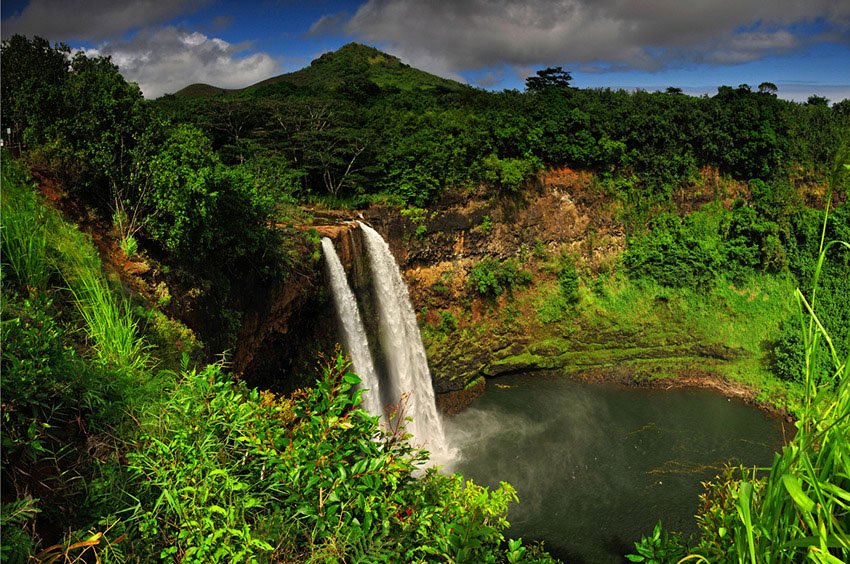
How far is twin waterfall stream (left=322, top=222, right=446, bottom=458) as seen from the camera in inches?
463

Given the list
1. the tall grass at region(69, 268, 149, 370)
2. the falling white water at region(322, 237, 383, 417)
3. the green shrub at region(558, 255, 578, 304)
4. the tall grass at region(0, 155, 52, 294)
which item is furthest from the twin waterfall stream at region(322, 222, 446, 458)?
the tall grass at region(69, 268, 149, 370)

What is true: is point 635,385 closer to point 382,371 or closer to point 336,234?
point 382,371

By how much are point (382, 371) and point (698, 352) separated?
36.6 feet

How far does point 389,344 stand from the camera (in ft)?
44.2

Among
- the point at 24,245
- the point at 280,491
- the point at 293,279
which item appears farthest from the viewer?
the point at 293,279

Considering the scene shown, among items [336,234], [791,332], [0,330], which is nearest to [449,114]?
[336,234]

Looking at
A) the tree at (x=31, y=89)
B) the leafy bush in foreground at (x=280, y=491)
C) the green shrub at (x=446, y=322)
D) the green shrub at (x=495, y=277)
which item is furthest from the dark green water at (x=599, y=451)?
the tree at (x=31, y=89)

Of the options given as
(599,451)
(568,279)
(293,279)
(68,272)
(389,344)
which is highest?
(68,272)

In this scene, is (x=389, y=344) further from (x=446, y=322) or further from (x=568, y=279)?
(x=568, y=279)

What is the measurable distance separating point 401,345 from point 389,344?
0.38 metres

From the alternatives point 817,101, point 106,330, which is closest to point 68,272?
point 106,330

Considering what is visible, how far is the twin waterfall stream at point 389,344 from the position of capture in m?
11.8

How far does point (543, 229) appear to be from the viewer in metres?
18.0

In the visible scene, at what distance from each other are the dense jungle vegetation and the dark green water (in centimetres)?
153
